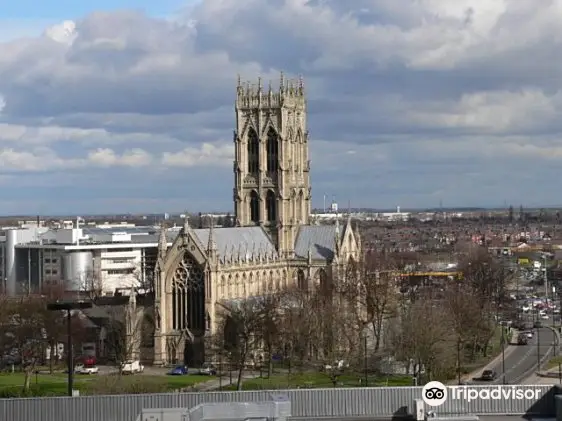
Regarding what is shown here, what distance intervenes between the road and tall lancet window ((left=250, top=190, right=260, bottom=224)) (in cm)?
2761

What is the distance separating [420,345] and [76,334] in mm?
35141

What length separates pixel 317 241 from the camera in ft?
370

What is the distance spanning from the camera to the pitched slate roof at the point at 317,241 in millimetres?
111625

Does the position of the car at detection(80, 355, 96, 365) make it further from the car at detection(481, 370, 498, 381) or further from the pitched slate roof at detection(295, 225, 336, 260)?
the car at detection(481, 370, 498, 381)

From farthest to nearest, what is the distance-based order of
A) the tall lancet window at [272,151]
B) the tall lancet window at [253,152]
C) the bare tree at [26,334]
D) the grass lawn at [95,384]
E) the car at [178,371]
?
1. the tall lancet window at [253,152]
2. the tall lancet window at [272,151]
3. the bare tree at [26,334]
4. the car at [178,371]
5. the grass lawn at [95,384]

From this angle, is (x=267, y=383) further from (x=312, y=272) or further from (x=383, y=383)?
(x=312, y=272)

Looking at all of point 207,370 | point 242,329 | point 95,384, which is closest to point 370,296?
point 242,329

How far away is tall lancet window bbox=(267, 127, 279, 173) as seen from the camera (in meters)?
112

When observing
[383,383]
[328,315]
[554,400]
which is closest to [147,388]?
[383,383]

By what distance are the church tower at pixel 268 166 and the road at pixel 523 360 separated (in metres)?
24.0

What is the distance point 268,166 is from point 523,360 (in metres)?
31.2

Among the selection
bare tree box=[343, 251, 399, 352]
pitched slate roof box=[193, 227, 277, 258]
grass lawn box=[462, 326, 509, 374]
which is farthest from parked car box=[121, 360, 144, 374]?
grass lawn box=[462, 326, 509, 374]

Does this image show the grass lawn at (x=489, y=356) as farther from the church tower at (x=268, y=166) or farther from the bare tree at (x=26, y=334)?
the bare tree at (x=26, y=334)

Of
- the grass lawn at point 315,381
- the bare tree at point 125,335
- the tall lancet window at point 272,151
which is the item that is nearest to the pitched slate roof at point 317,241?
Result: the tall lancet window at point 272,151
